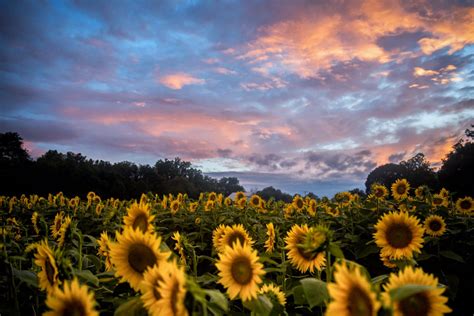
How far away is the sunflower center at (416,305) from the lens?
1.40 meters

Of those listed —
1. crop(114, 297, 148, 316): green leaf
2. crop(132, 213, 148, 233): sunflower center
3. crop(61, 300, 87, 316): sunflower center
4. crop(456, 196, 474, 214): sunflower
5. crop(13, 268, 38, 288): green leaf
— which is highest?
crop(456, 196, 474, 214): sunflower

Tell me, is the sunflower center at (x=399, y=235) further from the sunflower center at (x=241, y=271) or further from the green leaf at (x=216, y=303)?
the green leaf at (x=216, y=303)

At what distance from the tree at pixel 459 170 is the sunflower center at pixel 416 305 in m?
29.8

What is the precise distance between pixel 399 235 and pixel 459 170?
103 feet

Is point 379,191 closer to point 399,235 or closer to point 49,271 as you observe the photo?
point 399,235

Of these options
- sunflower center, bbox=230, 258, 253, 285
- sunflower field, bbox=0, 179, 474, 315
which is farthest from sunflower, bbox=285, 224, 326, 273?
sunflower center, bbox=230, 258, 253, 285

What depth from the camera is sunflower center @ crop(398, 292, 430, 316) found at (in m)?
1.40

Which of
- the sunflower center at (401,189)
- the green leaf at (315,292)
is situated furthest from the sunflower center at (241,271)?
the sunflower center at (401,189)

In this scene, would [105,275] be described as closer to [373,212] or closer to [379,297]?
[379,297]

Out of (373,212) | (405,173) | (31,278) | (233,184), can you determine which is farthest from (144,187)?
(31,278)

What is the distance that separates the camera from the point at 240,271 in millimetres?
1854

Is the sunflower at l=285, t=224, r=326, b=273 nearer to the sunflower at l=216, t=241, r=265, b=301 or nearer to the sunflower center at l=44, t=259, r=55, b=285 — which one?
the sunflower at l=216, t=241, r=265, b=301

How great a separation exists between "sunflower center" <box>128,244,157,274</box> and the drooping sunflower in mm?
298

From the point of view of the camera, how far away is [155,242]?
1557mm
